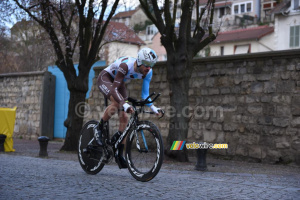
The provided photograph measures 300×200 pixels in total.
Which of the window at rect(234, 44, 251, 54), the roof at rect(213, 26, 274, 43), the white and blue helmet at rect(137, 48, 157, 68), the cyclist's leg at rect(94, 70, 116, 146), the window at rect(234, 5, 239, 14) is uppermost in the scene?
the window at rect(234, 5, 239, 14)

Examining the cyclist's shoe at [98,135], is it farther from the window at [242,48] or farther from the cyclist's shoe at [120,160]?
the window at [242,48]

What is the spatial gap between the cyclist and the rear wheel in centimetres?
20

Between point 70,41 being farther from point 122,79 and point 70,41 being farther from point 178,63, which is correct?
point 122,79

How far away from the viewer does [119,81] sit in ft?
20.9

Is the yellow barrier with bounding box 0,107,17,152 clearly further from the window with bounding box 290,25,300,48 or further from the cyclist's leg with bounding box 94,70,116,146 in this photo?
the window with bounding box 290,25,300,48

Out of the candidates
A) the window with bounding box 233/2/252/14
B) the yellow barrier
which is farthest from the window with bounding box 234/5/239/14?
the yellow barrier

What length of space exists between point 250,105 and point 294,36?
29635 mm

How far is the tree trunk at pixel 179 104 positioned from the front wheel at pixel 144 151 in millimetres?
3962

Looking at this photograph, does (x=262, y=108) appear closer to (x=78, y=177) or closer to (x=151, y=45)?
(x=78, y=177)

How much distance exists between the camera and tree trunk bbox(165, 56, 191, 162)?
33.4 feet

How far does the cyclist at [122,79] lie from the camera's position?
6191mm

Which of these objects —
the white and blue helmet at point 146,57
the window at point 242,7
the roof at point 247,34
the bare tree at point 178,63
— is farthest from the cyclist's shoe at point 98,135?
the window at point 242,7

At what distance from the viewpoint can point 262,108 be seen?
10.7 metres

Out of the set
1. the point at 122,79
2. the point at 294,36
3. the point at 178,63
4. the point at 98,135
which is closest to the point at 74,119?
the point at 178,63
